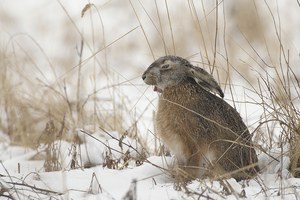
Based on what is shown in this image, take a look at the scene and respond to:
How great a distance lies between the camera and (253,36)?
28.5 feet

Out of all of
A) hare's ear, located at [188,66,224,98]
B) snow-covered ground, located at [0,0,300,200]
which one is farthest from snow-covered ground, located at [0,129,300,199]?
hare's ear, located at [188,66,224,98]

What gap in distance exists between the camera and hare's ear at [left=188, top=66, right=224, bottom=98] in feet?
13.8

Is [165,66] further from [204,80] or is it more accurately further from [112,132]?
[112,132]

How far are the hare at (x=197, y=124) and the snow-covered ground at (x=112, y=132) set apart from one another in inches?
5.1

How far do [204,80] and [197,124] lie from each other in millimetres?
255

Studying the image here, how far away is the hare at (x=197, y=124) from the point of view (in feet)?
13.4

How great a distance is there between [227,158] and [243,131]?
0.19m

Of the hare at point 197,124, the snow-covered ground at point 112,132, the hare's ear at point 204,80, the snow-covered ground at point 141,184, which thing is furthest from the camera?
the hare's ear at point 204,80

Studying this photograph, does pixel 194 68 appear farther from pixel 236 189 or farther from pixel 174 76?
pixel 236 189

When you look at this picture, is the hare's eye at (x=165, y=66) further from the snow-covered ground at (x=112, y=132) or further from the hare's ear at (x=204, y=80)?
the snow-covered ground at (x=112, y=132)

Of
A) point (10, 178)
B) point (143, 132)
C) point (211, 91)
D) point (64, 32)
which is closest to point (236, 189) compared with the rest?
point (211, 91)

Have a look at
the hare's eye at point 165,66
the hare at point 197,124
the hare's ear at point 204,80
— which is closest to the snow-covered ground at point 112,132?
the hare at point 197,124

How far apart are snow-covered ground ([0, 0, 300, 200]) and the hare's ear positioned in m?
0.33

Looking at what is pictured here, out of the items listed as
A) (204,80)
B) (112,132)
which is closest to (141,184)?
(204,80)
